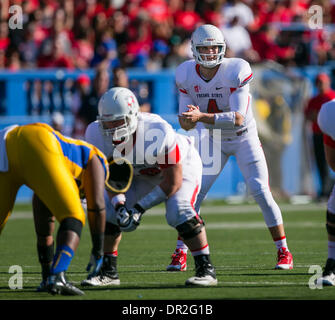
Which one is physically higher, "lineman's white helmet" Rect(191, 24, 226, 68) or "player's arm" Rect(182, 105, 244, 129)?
"lineman's white helmet" Rect(191, 24, 226, 68)

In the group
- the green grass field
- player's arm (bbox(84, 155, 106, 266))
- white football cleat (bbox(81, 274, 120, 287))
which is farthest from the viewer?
white football cleat (bbox(81, 274, 120, 287))

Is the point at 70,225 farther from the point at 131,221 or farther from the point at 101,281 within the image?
the point at 101,281

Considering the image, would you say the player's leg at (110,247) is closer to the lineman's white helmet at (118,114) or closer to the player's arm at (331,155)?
the lineman's white helmet at (118,114)

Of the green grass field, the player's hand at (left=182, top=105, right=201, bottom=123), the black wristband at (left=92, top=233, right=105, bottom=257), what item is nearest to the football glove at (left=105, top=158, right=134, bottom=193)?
the black wristband at (left=92, top=233, right=105, bottom=257)

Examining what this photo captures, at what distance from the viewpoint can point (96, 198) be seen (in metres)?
5.64

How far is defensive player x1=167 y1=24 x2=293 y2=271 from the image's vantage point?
7242mm

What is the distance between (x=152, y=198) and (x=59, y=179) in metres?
0.89

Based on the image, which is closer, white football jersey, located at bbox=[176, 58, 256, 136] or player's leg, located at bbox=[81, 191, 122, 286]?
player's leg, located at bbox=[81, 191, 122, 286]

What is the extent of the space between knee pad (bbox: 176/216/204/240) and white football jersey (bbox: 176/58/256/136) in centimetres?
142

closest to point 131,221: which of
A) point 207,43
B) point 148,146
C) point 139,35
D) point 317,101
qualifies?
point 148,146

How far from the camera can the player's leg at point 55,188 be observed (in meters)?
5.39

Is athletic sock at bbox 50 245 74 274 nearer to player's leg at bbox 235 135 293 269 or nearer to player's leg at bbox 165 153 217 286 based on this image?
player's leg at bbox 165 153 217 286

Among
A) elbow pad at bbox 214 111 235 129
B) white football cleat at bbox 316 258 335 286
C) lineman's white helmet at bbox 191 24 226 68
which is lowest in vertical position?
white football cleat at bbox 316 258 335 286

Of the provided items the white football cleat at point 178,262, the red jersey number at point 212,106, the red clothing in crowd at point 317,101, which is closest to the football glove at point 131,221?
the white football cleat at point 178,262
